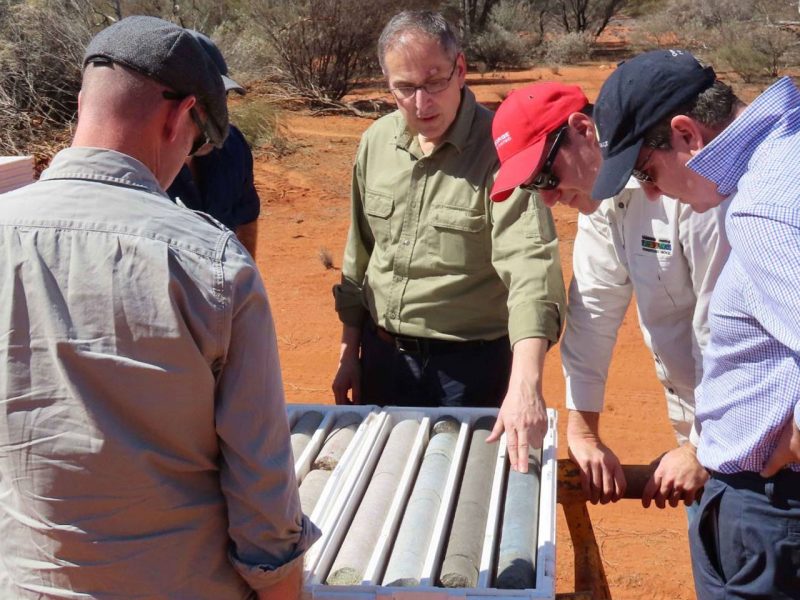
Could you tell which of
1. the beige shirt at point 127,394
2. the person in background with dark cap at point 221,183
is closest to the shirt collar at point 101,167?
the beige shirt at point 127,394

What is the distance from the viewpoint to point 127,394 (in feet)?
4.94

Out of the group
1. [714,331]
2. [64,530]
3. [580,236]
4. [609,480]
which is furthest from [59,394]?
[580,236]

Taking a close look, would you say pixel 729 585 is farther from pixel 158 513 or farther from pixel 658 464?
pixel 158 513

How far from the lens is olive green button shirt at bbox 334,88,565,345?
2.84 metres

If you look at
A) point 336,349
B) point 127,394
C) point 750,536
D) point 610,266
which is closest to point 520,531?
point 750,536

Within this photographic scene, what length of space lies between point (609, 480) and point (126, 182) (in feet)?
4.77

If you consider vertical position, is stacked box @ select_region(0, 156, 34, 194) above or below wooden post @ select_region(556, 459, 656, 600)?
above

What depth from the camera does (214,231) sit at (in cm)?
157

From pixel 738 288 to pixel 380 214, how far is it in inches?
60.5

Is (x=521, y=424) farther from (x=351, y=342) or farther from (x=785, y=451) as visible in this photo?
(x=351, y=342)

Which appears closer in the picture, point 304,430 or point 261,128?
point 304,430

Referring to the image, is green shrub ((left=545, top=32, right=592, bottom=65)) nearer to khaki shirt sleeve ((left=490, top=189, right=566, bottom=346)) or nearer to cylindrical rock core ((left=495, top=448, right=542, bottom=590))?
khaki shirt sleeve ((left=490, top=189, right=566, bottom=346))

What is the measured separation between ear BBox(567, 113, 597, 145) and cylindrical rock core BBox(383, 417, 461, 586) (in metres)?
0.83

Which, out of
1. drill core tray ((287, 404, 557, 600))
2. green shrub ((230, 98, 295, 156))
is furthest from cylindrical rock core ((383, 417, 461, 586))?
green shrub ((230, 98, 295, 156))
